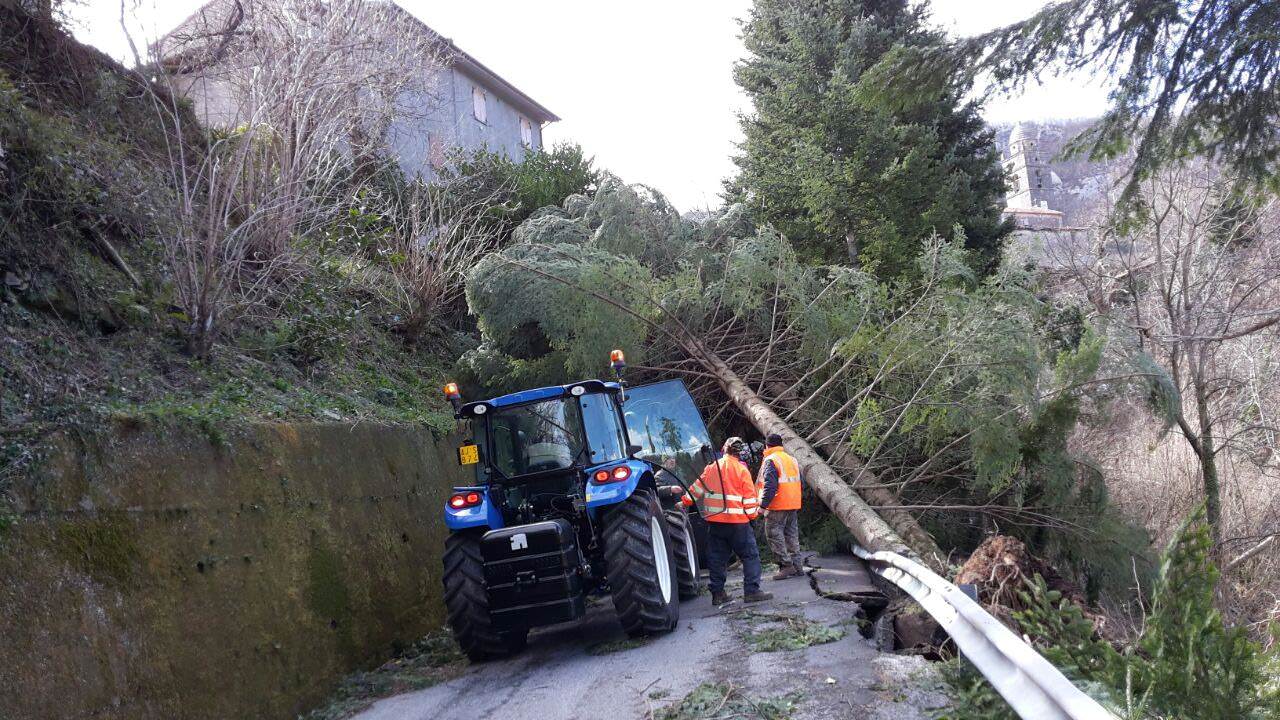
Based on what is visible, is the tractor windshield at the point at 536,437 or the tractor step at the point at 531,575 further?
the tractor windshield at the point at 536,437

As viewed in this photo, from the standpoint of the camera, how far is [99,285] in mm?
7801

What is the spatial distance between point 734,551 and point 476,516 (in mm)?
2412

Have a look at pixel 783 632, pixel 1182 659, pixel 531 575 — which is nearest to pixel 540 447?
pixel 531 575

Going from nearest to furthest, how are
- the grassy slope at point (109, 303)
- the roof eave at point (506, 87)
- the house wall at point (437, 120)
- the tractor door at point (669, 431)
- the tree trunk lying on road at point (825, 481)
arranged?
the grassy slope at point (109, 303), the tree trunk lying on road at point (825, 481), the tractor door at point (669, 431), the house wall at point (437, 120), the roof eave at point (506, 87)

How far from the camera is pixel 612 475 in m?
7.48

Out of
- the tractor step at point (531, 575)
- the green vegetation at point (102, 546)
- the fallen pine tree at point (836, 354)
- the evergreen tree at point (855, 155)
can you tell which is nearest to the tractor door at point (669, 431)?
the fallen pine tree at point (836, 354)

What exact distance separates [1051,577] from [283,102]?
8.32 m

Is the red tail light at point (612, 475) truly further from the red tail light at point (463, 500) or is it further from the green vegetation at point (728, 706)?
the green vegetation at point (728, 706)

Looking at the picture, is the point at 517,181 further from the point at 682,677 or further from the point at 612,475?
the point at 682,677

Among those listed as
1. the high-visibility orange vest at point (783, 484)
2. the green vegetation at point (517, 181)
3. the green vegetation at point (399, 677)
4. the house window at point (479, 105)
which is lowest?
the green vegetation at point (399, 677)

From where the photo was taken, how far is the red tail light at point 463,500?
7535mm

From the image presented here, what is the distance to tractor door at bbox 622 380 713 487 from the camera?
10.6m

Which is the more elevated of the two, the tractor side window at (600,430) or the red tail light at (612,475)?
the tractor side window at (600,430)

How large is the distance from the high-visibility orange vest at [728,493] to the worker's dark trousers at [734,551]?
90mm
